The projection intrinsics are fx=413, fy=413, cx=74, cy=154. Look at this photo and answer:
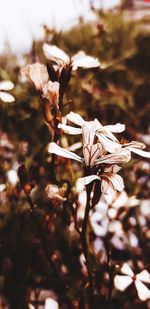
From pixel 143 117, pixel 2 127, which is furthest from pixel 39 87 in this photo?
pixel 143 117

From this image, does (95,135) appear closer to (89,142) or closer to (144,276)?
(89,142)

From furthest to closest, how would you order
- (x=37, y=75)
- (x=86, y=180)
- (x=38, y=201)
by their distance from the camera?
(x=38, y=201), (x=37, y=75), (x=86, y=180)

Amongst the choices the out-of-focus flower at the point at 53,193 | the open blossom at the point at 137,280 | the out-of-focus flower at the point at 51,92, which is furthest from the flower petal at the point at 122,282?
the out-of-focus flower at the point at 51,92

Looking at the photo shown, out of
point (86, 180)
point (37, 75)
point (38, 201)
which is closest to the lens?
point (86, 180)

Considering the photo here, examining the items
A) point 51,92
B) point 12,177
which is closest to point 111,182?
point 51,92

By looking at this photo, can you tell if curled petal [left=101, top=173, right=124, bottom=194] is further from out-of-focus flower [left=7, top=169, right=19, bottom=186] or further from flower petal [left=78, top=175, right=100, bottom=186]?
out-of-focus flower [left=7, top=169, right=19, bottom=186]
